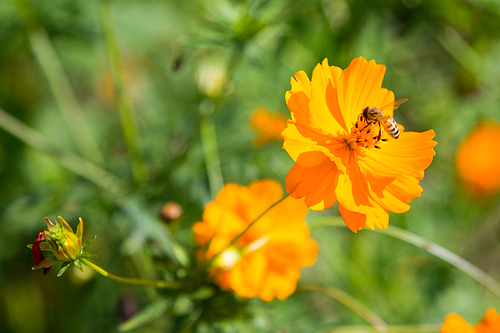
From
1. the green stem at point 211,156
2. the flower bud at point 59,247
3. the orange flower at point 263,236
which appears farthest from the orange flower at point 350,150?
the green stem at point 211,156

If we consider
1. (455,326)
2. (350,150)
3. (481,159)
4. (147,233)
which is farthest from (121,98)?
(481,159)

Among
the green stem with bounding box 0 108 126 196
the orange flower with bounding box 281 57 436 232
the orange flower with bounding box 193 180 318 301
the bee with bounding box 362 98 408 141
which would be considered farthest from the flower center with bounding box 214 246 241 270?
the green stem with bounding box 0 108 126 196

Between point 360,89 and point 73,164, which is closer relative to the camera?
point 360,89

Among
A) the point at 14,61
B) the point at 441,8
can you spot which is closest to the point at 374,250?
the point at 441,8

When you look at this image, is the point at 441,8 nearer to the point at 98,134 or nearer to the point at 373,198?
the point at 373,198

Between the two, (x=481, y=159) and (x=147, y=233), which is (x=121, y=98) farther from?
(x=481, y=159)

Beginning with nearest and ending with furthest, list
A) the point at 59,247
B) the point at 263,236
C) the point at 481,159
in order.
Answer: the point at 59,247 < the point at 263,236 < the point at 481,159
